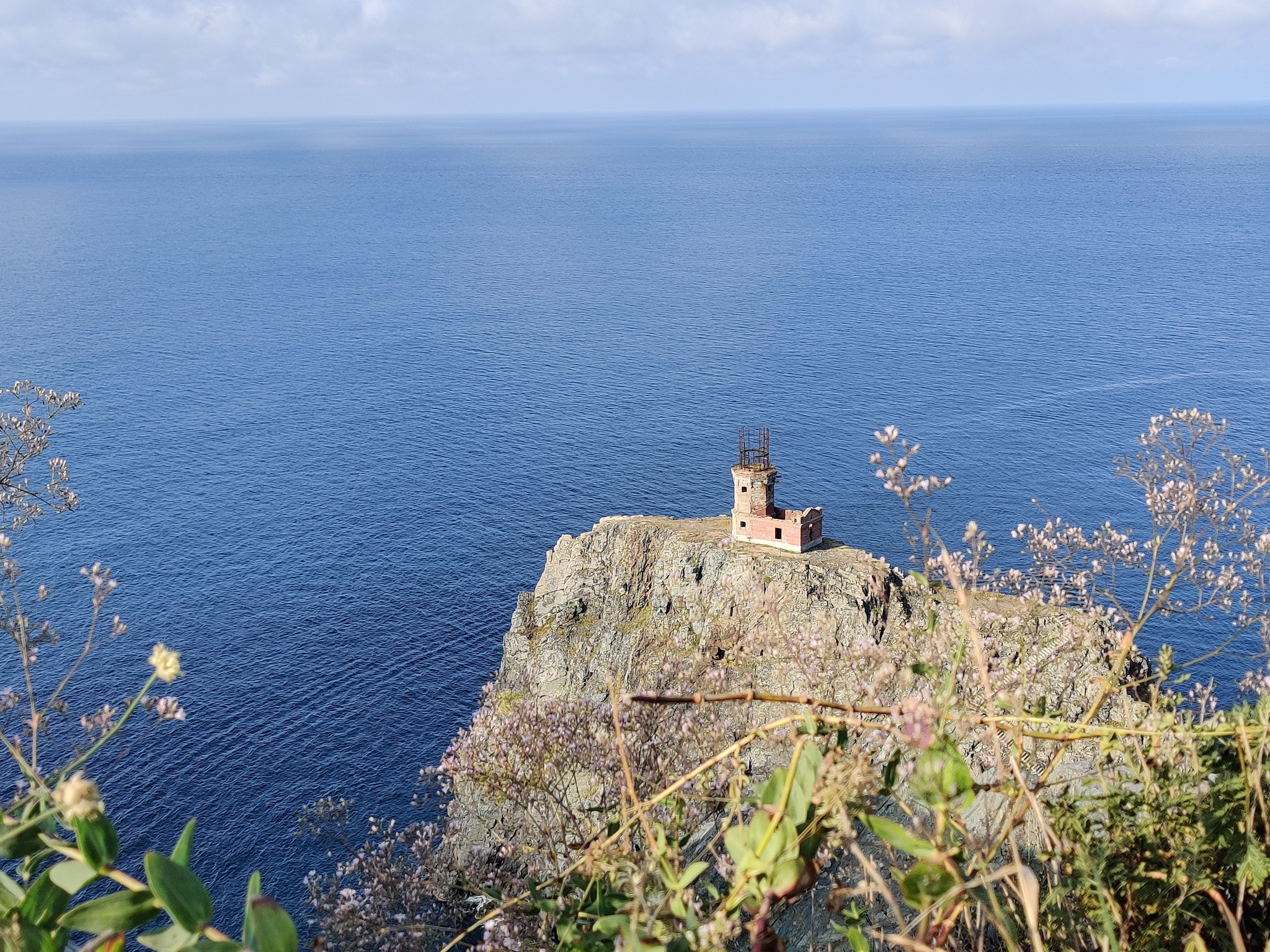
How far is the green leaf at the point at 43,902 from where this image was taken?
373 cm

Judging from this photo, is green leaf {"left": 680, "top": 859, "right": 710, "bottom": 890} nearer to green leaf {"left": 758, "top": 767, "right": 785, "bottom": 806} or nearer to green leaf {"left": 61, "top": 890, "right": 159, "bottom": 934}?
green leaf {"left": 758, "top": 767, "right": 785, "bottom": 806}

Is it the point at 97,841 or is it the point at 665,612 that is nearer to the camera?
the point at 97,841

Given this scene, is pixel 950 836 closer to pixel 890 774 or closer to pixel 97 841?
pixel 890 774

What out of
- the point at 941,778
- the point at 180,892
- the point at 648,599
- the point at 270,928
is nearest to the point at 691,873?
the point at 941,778

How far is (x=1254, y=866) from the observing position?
5.11 m

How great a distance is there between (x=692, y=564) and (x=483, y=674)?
16330mm

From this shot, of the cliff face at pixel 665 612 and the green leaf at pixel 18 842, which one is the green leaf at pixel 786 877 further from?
the cliff face at pixel 665 612

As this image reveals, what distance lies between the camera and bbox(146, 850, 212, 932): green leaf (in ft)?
11.1

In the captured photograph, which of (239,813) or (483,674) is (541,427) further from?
(239,813)

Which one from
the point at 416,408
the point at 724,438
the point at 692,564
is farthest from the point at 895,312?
the point at 692,564

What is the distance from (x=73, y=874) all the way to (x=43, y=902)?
0.80 ft

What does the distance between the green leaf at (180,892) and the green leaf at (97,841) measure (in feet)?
0.66

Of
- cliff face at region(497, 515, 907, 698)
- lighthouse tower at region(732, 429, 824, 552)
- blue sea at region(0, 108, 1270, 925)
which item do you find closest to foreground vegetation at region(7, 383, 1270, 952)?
cliff face at region(497, 515, 907, 698)

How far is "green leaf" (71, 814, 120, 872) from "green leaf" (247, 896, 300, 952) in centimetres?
61
